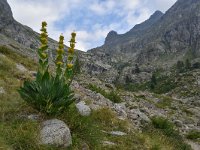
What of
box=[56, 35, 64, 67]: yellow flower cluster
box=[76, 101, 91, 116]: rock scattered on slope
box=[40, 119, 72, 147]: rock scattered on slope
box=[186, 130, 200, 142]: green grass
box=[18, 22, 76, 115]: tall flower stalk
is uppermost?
box=[56, 35, 64, 67]: yellow flower cluster

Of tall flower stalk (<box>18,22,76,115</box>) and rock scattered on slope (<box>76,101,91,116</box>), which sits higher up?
tall flower stalk (<box>18,22,76,115</box>)

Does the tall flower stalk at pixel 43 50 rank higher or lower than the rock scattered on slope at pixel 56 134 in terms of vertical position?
higher

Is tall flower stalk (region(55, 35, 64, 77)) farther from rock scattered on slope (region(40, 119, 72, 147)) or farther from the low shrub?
the low shrub

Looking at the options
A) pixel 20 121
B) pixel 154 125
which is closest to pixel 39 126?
pixel 20 121

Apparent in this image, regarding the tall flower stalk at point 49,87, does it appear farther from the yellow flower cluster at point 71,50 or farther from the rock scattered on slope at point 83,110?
the rock scattered on slope at point 83,110

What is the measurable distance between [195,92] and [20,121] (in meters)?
87.4

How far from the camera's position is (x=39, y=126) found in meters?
8.36

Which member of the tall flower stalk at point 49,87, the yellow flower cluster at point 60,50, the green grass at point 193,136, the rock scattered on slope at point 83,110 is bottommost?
the green grass at point 193,136

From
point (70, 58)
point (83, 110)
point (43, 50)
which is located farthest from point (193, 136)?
point (43, 50)

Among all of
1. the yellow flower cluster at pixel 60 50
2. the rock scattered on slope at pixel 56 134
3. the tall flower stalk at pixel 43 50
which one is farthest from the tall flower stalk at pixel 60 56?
the rock scattered on slope at pixel 56 134

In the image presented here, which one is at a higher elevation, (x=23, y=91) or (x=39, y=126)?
(x=23, y=91)

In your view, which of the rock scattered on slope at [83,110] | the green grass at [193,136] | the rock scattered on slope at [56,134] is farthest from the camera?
the green grass at [193,136]

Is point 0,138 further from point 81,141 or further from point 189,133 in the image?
point 189,133

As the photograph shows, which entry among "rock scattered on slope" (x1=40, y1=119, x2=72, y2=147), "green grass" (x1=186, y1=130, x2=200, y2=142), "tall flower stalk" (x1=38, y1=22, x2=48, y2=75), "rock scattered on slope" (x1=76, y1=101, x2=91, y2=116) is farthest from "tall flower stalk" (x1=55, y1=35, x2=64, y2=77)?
"green grass" (x1=186, y1=130, x2=200, y2=142)
